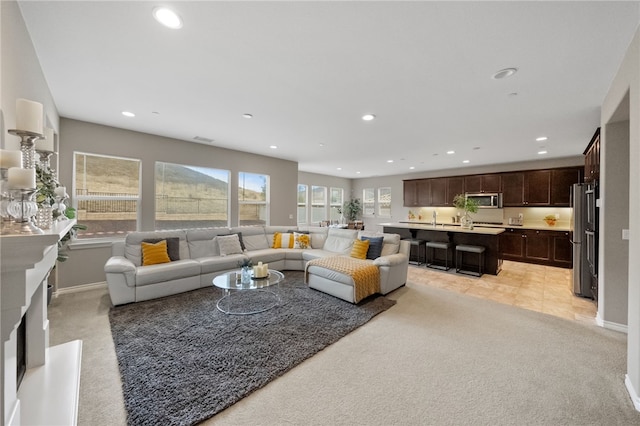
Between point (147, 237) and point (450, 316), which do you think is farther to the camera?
point (147, 237)

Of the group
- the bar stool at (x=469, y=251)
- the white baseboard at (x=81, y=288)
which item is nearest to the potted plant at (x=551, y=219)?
the bar stool at (x=469, y=251)

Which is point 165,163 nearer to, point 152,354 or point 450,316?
point 152,354

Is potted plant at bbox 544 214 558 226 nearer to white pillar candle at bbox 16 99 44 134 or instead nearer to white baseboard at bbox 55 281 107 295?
white pillar candle at bbox 16 99 44 134

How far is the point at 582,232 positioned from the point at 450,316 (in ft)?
8.79

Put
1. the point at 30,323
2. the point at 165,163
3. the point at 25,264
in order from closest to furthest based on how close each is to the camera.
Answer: the point at 25,264 → the point at 30,323 → the point at 165,163

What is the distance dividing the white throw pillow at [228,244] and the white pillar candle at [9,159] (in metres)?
3.48

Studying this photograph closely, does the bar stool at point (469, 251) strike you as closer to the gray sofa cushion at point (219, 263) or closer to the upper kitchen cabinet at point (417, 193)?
the upper kitchen cabinet at point (417, 193)

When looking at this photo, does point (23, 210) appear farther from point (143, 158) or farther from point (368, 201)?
point (368, 201)

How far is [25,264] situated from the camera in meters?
1.17

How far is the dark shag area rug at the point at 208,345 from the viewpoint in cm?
179

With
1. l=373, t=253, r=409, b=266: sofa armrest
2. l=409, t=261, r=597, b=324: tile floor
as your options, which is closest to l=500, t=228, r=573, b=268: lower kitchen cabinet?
l=409, t=261, r=597, b=324: tile floor

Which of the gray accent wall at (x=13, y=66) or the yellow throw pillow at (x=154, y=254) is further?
the yellow throw pillow at (x=154, y=254)

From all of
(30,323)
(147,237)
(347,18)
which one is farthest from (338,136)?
(30,323)

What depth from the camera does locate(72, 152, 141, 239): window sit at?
13.6ft
